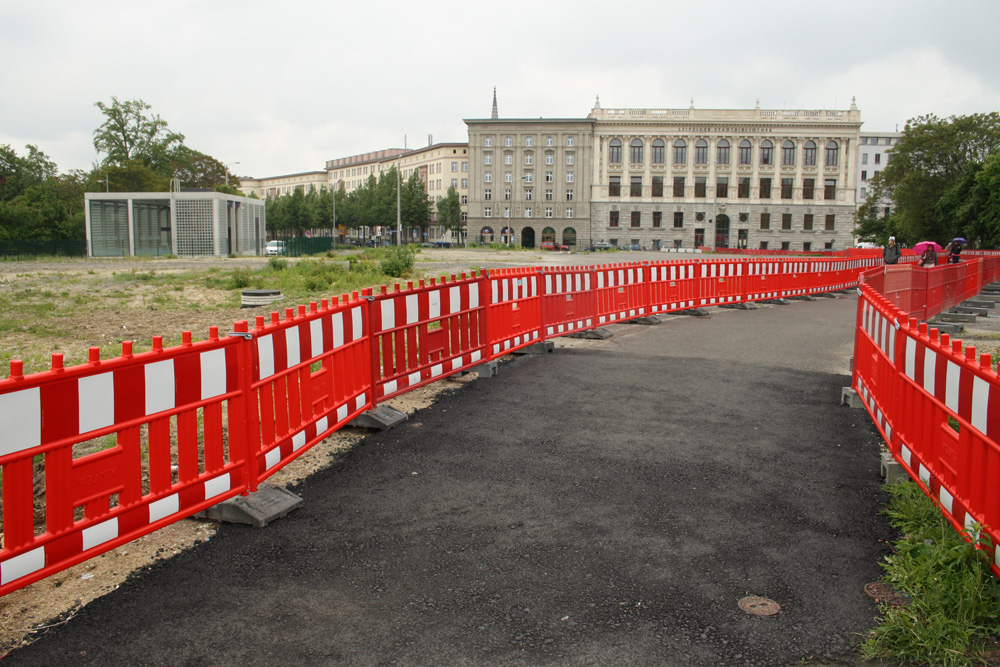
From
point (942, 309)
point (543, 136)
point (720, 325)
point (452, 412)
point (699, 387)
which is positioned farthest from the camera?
point (543, 136)

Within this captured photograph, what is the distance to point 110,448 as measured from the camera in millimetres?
4258

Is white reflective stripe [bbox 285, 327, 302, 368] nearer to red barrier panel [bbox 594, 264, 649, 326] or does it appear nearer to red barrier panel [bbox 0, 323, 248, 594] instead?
red barrier panel [bbox 0, 323, 248, 594]

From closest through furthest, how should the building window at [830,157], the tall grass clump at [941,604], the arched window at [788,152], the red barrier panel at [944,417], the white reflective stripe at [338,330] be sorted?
the tall grass clump at [941,604]
the red barrier panel at [944,417]
the white reflective stripe at [338,330]
the building window at [830,157]
the arched window at [788,152]

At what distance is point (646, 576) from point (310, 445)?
3058mm

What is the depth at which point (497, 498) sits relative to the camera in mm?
5309

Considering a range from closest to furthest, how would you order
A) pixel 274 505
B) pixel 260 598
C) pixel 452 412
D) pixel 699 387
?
pixel 260 598 < pixel 274 505 < pixel 452 412 < pixel 699 387

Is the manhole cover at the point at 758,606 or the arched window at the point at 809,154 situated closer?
the manhole cover at the point at 758,606

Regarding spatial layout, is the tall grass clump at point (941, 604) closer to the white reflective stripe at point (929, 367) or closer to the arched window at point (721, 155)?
the white reflective stripe at point (929, 367)

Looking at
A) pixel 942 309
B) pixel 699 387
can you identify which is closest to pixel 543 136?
pixel 942 309

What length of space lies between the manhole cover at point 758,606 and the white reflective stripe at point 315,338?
373cm

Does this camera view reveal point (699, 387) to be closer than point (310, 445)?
No

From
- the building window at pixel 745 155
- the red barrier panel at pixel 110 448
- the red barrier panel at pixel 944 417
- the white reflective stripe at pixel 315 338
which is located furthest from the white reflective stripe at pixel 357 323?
the building window at pixel 745 155

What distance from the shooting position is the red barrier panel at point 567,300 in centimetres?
1250

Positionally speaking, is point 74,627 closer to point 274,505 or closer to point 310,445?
point 274,505
